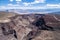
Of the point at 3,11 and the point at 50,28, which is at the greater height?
the point at 3,11

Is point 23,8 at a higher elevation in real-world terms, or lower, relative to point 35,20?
higher

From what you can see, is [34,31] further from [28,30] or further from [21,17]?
[21,17]

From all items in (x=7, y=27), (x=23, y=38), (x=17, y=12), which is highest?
(x=17, y=12)

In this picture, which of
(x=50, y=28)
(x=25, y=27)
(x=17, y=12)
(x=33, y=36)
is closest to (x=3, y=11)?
(x=17, y=12)

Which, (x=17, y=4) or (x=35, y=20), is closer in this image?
Result: (x=17, y=4)

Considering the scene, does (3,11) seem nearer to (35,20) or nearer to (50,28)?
(35,20)

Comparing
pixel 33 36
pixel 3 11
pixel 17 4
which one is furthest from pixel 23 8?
pixel 33 36
